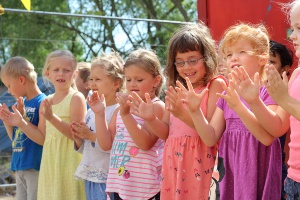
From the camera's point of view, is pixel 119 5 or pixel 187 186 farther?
pixel 119 5

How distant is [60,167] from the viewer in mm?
4551

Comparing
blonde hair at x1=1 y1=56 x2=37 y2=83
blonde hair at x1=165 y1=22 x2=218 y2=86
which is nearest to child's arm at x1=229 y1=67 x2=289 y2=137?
blonde hair at x1=165 y1=22 x2=218 y2=86

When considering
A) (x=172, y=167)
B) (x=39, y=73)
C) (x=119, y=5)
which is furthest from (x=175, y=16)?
(x=172, y=167)

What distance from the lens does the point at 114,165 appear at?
3.94m

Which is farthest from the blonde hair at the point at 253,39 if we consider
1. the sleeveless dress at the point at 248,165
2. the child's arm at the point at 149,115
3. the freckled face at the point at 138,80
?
the freckled face at the point at 138,80

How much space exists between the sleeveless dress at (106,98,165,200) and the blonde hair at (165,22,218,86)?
0.40 meters

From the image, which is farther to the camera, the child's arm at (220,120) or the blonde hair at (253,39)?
the blonde hair at (253,39)

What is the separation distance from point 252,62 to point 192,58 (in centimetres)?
49

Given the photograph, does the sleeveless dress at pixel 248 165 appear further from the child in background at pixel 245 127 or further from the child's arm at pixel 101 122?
the child's arm at pixel 101 122

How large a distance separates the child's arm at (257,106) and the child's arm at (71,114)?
1.90m

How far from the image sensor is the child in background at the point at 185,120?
11.1 feet

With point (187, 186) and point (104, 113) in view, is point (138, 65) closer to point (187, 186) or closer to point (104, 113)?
point (104, 113)

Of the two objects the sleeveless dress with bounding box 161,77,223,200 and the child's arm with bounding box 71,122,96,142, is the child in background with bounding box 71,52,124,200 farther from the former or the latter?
the sleeveless dress with bounding box 161,77,223,200

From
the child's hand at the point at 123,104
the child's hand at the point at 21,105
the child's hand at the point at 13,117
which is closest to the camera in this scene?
the child's hand at the point at 123,104
